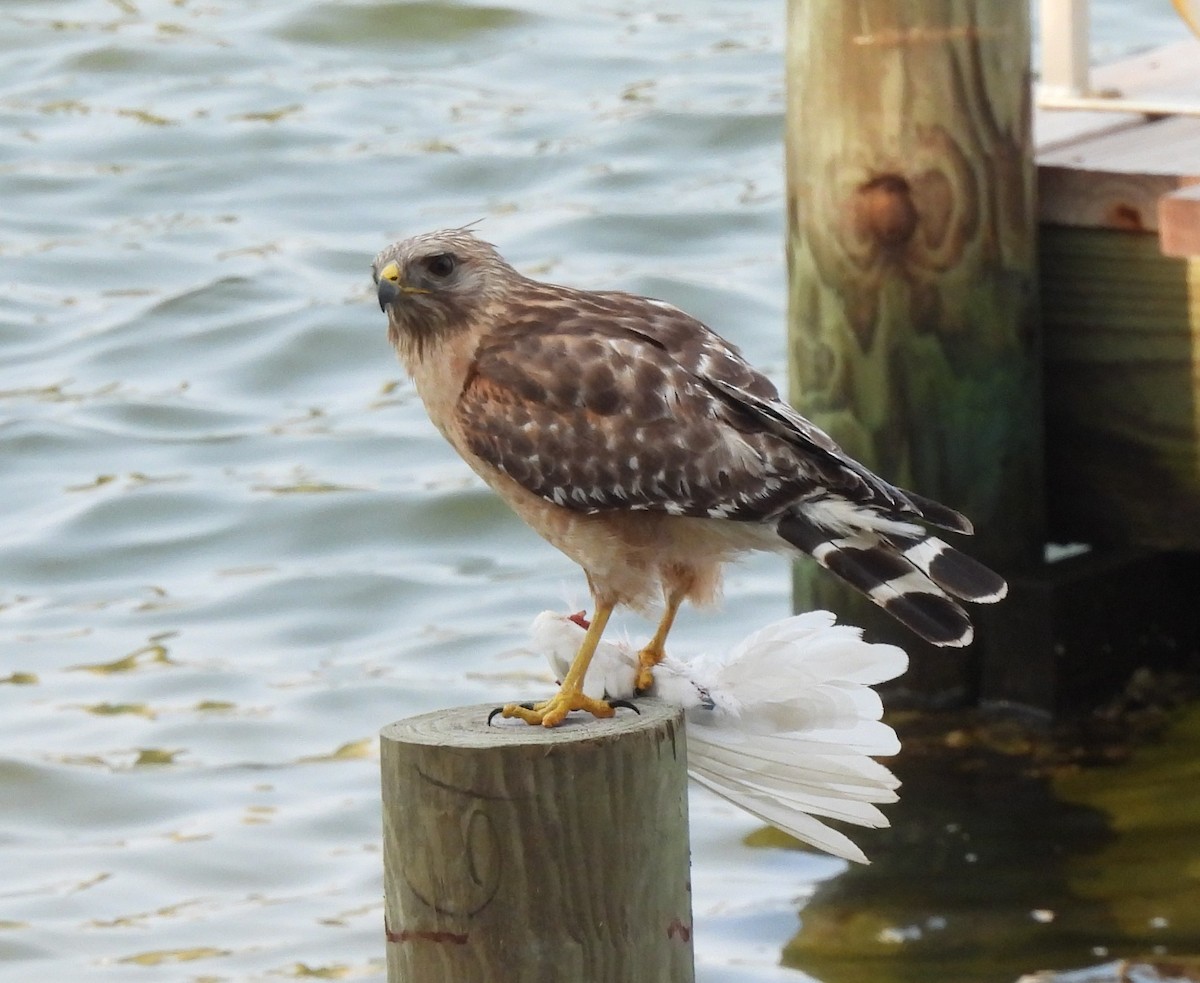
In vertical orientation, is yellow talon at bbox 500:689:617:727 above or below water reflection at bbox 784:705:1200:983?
above

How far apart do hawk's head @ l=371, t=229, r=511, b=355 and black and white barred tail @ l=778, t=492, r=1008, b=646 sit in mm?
604

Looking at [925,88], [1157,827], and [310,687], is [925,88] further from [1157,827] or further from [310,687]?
[310,687]

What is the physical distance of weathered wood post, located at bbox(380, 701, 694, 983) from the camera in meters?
2.88

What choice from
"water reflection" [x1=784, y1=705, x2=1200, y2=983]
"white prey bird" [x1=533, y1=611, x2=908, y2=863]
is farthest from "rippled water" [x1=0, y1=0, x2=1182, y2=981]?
"white prey bird" [x1=533, y1=611, x2=908, y2=863]

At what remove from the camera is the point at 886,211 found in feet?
16.8

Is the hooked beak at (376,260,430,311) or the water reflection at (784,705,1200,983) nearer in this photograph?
the hooked beak at (376,260,430,311)

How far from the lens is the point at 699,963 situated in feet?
16.6

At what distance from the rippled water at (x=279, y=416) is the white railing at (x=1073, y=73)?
6.19 ft

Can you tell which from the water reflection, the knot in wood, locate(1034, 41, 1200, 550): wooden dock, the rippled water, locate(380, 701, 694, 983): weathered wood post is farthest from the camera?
the rippled water

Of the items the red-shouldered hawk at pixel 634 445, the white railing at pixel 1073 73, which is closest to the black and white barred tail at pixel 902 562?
the red-shouldered hawk at pixel 634 445

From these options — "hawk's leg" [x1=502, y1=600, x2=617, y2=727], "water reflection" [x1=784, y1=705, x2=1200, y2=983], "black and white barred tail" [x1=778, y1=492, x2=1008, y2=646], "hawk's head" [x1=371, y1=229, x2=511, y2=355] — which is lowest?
"water reflection" [x1=784, y1=705, x2=1200, y2=983]

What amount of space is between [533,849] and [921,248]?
8.51 feet

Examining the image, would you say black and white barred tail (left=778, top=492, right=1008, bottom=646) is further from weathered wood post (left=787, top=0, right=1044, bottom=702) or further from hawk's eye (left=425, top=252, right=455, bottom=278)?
weathered wood post (left=787, top=0, right=1044, bottom=702)

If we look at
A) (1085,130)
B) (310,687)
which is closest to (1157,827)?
(1085,130)
